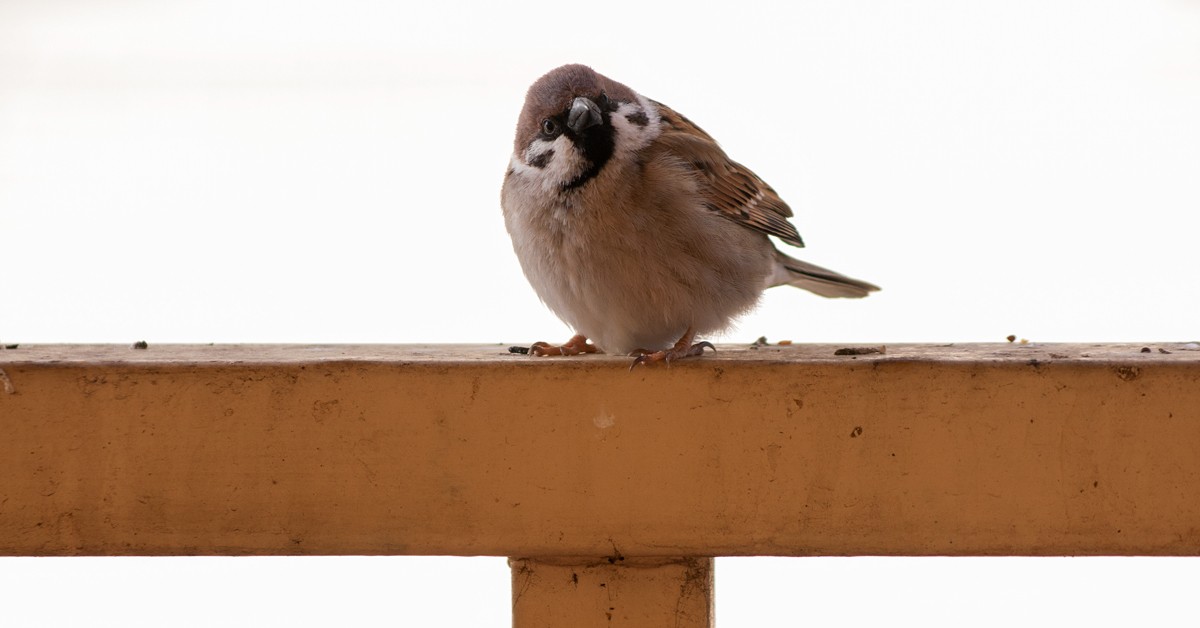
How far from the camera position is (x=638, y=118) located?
6.72 ft

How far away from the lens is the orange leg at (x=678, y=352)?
1454 millimetres

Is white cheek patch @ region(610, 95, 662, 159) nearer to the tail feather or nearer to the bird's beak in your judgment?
the bird's beak

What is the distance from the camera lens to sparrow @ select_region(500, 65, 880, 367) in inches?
74.6

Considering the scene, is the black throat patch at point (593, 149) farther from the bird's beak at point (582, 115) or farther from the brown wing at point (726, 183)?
the brown wing at point (726, 183)

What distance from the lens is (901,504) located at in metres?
1.30

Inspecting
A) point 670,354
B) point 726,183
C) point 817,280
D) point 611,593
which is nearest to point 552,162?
point 726,183

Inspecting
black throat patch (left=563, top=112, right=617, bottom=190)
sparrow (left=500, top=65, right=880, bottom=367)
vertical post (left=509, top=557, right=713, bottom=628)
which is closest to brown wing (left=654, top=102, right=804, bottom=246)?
A: sparrow (left=500, top=65, right=880, bottom=367)

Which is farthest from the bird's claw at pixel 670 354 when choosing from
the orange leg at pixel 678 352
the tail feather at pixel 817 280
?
the tail feather at pixel 817 280

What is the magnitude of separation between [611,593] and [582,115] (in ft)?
2.64

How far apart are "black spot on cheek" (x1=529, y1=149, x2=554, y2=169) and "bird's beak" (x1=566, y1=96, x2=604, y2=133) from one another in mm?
56

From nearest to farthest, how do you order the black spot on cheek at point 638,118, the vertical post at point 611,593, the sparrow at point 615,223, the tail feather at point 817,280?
the vertical post at point 611,593 → the sparrow at point 615,223 → the black spot on cheek at point 638,118 → the tail feather at point 817,280

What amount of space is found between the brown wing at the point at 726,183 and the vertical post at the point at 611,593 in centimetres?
84

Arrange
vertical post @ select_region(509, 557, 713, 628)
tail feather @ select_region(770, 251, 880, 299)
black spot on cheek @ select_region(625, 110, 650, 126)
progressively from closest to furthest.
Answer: vertical post @ select_region(509, 557, 713, 628) < black spot on cheek @ select_region(625, 110, 650, 126) < tail feather @ select_region(770, 251, 880, 299)

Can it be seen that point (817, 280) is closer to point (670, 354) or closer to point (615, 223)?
point (615, 223)
